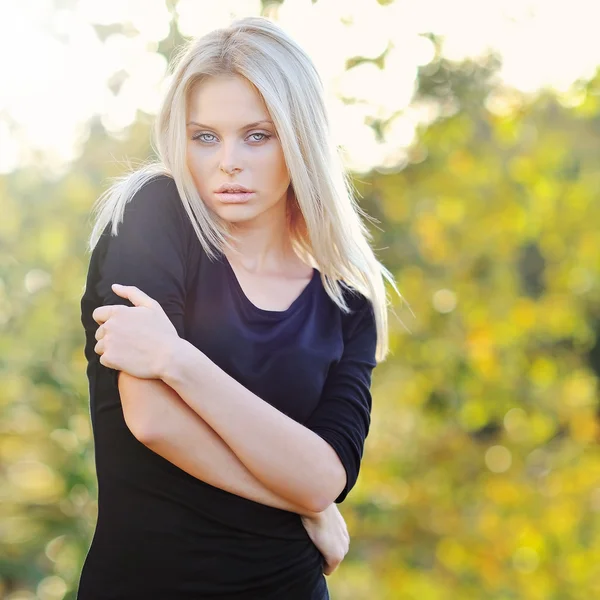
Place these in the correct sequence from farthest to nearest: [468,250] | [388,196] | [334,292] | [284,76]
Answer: [468,250], [388,196], [334,292], [284,76]

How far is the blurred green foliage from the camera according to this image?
10.8 feet

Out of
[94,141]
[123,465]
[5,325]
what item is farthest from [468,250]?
[123,465]

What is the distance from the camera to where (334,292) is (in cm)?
182

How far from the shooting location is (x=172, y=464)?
61.2 inches

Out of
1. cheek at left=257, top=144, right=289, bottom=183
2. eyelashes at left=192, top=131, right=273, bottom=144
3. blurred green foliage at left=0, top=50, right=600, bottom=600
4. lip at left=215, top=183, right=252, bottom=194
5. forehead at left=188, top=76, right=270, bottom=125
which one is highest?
forehead at left=188, top=76, right=270, bottom=125

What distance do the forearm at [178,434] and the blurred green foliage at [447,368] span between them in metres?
1.62

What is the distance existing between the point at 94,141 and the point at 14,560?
1.52m

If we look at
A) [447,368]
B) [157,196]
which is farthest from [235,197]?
[447,368]

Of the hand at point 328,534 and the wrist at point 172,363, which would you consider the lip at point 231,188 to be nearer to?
the wrist at point 172,363

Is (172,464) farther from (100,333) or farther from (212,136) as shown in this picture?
(212,136)

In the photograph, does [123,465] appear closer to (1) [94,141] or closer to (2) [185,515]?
(2) [185,515]

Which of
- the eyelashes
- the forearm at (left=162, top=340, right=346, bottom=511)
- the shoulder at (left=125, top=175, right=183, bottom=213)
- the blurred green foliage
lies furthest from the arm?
the blurred green foliage

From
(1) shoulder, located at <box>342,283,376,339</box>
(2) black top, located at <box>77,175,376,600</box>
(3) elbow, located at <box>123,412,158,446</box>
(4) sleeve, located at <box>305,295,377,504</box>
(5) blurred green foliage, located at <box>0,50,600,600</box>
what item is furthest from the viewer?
(5) blurred green foliage, located at <box>0,50,600,600</box>

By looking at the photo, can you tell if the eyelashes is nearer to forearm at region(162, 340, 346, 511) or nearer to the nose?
the nose
